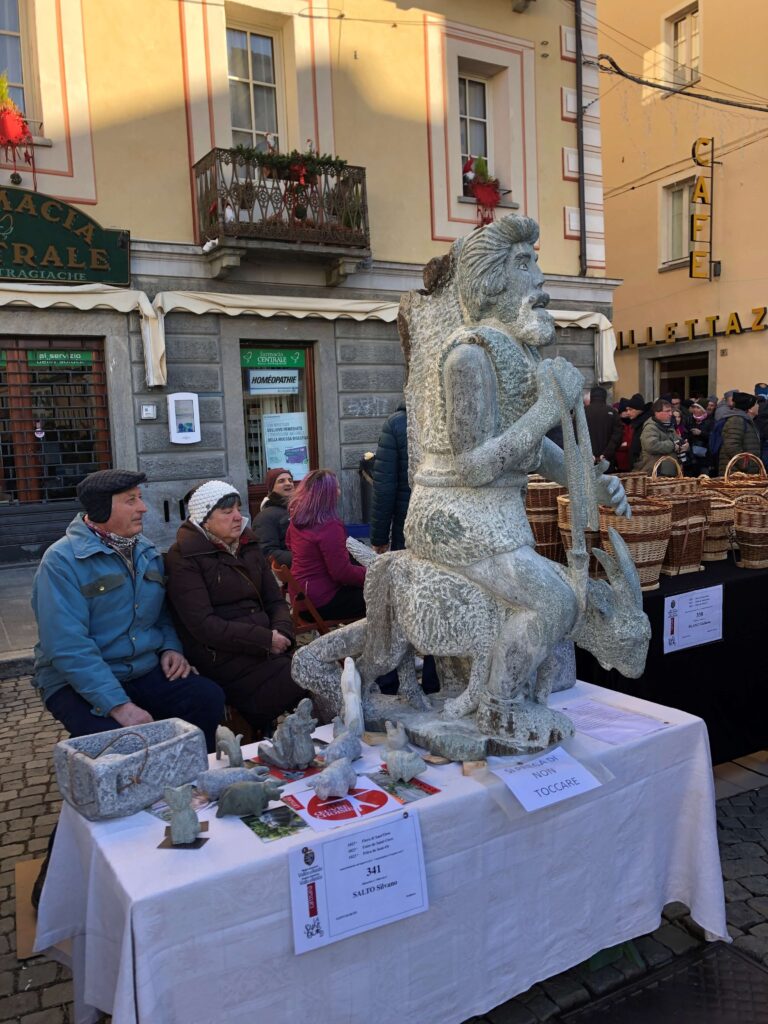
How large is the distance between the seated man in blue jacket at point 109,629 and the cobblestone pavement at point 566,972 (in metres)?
0.67

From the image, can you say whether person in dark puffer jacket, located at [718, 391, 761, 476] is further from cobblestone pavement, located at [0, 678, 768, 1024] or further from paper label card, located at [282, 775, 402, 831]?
paper label card, located at [282, 775, 402, 831]

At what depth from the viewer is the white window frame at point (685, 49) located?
13562 millimetres

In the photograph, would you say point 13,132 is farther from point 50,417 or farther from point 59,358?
point 50,417

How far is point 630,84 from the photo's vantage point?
48.5 ft

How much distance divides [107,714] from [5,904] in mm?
726

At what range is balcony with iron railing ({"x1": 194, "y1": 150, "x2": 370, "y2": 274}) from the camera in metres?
7.68

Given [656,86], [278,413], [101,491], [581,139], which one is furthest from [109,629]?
[656,86]

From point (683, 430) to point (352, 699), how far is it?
747 cm

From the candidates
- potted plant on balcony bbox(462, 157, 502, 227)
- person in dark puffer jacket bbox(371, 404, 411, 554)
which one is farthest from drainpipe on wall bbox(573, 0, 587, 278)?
person in dark puffer jacket bbox(371, 404, 411, 554)

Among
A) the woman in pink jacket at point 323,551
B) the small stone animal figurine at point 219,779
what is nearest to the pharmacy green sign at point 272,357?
the woman in pink jacket at point 323,551

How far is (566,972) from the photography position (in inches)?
86.7

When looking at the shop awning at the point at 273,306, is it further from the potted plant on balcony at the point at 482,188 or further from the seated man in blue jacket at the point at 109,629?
the seated man in blue jacket at the point at 109,629

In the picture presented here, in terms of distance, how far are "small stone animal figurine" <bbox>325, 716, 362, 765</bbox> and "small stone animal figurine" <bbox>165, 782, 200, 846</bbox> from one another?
0.41 metres

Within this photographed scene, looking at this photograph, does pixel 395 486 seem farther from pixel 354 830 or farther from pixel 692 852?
pixel 354 830
